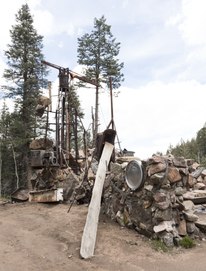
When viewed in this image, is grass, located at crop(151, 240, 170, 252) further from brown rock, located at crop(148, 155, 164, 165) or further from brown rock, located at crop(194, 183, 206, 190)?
brown rock, located at crop(194, 183, 206, 190)

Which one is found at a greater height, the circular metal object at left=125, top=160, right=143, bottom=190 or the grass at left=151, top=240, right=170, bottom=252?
the circular metal object at left=125, top=160, right=143, bottom=190

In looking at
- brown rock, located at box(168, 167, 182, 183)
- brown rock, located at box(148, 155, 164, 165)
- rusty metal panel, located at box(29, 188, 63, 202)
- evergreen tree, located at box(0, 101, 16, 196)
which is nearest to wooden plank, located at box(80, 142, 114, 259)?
brown rock, located at box(148, 155, 164, 165)

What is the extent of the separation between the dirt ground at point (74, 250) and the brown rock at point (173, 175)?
4.51 ft

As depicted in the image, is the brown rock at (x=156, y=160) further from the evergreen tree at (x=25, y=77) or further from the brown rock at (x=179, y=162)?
the evergreen tree at (x=25, y=77)

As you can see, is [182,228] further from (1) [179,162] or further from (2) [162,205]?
(1) [179,162]

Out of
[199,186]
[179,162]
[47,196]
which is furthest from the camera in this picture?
[199,186]

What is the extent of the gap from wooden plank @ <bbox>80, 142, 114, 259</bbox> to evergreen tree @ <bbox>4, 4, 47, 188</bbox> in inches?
533

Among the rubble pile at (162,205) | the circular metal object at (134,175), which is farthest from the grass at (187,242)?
the circular metal object at (134,175)

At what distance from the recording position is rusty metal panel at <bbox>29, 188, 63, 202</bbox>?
10.4 m

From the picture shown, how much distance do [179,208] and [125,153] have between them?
27.0 ft

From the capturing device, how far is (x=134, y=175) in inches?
287

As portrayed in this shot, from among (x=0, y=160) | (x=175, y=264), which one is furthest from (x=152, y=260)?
(x=0, y=160)

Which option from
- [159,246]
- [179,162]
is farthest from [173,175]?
[159,246]

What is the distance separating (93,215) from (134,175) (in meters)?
1.30
